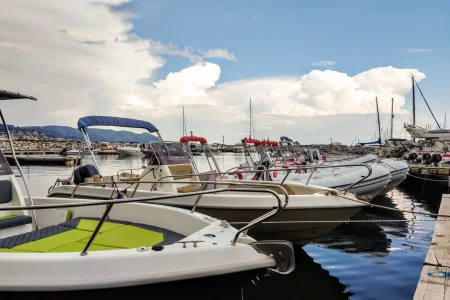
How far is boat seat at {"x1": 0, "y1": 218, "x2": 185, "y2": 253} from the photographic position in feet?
11.9

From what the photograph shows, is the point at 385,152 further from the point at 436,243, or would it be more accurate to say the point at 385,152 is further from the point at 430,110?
the point at 436,243

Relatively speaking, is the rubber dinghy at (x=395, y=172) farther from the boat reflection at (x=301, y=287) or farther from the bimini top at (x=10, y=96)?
the bimini top at (x=10, y=96)

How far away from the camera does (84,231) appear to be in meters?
4.27

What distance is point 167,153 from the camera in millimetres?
8961

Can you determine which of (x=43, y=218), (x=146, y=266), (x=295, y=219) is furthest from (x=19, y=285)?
(x=295, y=219)

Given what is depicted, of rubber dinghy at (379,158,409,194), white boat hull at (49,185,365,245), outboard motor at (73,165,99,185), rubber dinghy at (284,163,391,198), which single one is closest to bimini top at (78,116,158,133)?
outboard motor at (73,165,99,185)

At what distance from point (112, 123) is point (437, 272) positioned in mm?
8005

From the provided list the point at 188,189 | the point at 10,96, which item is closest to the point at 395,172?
the point at 188,189

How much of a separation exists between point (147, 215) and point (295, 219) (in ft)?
9.13

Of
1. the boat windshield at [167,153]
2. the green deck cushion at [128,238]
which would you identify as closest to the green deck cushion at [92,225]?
the green deck cushion at [128,238]

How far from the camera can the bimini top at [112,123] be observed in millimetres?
9192

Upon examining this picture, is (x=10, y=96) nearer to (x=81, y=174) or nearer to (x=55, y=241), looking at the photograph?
(x=55, y=241)

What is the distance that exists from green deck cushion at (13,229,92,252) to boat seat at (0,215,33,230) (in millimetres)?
778

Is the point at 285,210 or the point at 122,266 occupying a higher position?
the point at 122,266
